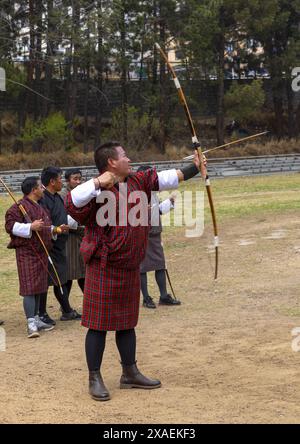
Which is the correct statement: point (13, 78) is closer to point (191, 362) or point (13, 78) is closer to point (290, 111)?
point (290, 111)

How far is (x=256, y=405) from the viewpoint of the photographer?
602cm

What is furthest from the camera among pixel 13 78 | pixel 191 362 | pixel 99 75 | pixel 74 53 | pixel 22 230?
pixel 99 75

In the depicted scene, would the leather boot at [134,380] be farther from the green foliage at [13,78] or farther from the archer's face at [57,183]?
the green foliage at [13,78]

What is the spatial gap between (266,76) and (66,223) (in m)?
38.0

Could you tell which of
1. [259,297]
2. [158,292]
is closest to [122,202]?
[259,297]

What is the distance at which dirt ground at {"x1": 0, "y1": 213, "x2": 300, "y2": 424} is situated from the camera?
6016 millimetres

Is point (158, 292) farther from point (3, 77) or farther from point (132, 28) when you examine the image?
point (132, 28)

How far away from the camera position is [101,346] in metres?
6.57

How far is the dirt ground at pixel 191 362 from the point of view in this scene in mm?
6016

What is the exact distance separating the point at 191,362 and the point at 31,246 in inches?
101

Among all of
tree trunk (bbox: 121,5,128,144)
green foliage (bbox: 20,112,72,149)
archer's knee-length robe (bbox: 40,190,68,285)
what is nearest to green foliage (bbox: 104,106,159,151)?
tree trunk (bbox: 121,5,128,144)

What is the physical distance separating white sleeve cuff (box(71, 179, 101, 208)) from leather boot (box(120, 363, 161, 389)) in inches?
53.8

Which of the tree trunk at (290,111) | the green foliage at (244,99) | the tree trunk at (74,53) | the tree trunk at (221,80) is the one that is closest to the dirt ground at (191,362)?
the tree trunk at (74,53)

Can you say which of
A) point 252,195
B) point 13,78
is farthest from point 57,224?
point 13,78
